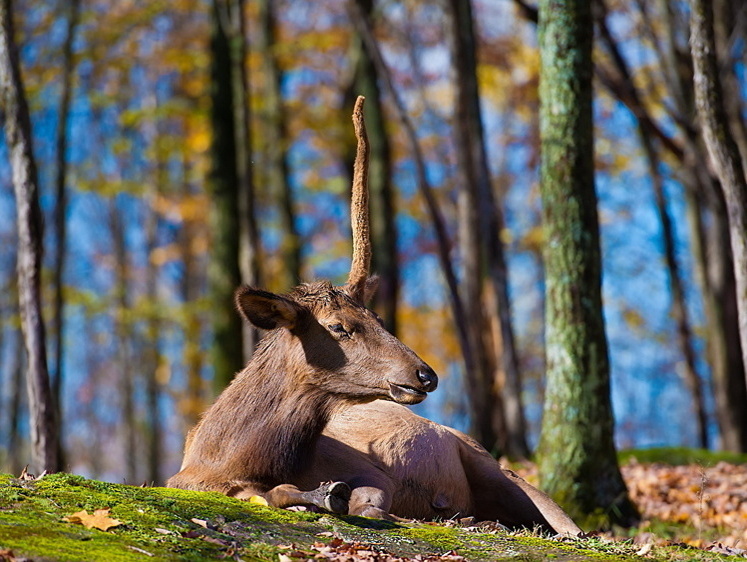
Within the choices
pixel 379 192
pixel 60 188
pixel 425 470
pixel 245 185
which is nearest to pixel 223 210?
pixel 245 185

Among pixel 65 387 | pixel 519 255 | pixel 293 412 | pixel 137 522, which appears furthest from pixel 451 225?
pixel 137 522

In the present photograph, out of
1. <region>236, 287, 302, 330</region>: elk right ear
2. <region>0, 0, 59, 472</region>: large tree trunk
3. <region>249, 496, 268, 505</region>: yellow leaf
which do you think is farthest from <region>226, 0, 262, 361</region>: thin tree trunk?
<region>249, 496, 268, 505</region>: yellow leaf

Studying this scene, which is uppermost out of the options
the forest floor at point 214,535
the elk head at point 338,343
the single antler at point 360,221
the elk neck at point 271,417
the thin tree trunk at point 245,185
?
the thin tree trunk at point 245,185

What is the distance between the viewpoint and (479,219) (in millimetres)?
15844

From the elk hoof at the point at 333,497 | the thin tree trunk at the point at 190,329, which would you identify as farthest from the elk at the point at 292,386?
the thin tree trunk at the point at 190,329

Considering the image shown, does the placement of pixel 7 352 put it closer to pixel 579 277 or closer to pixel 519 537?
pixel 579 277

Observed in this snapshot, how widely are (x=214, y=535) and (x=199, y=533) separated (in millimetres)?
77

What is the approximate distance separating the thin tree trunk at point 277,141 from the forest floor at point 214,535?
15010 mm

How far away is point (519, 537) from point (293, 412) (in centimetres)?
196

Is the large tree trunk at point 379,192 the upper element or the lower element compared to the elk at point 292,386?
upper

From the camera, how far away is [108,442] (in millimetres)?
42969

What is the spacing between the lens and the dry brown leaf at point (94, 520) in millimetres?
4801

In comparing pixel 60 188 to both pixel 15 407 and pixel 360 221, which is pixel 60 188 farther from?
pixel 15 407

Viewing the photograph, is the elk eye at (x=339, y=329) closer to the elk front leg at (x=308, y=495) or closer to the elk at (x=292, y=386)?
the elk at (x=292, y=386)
